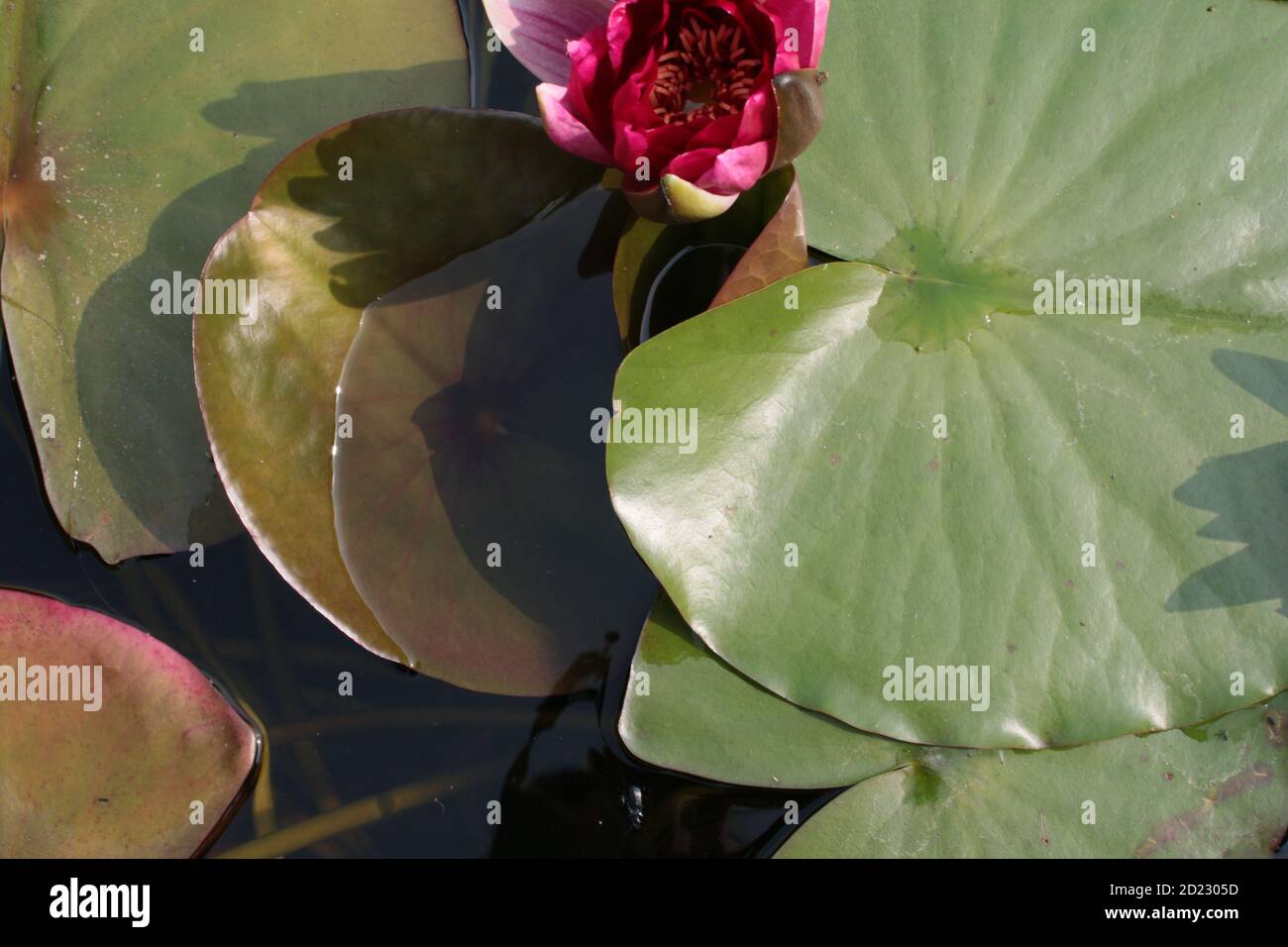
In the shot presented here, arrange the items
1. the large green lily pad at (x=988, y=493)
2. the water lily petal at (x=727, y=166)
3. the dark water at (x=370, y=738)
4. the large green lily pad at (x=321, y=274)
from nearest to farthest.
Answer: the water lily petal at (x=727, y=166), the large green lily pad at (x=988, y=493), the large green lily pad at (x=321, y=274), the dark water at (x=370, y=738)

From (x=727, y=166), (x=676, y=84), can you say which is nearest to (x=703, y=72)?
(x=676, y=84)

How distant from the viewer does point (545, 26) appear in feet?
6.40

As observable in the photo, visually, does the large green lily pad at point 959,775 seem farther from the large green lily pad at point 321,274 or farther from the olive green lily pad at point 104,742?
the olive green lily pad at point 104,742

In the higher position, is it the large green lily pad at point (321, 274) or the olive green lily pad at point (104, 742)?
the large green lily pad at point (321, 274)

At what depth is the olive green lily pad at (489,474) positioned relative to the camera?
212cm

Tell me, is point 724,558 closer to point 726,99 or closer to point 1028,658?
point 1028,658

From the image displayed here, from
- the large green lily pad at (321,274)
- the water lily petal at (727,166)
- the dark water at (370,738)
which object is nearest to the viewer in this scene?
the water lily petal at (727,166)

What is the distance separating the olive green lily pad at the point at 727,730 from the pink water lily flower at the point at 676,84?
0.91m

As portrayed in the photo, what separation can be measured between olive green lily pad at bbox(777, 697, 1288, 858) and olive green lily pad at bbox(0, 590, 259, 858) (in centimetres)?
128

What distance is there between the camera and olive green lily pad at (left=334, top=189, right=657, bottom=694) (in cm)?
212

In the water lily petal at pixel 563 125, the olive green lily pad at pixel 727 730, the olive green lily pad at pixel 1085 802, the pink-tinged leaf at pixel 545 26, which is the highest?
the pink-tinged leaf at pixel 545 26

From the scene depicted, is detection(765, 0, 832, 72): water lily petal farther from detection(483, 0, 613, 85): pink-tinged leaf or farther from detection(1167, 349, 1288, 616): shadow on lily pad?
detection(1167, 349, 1288, 616): shadow on lily pad

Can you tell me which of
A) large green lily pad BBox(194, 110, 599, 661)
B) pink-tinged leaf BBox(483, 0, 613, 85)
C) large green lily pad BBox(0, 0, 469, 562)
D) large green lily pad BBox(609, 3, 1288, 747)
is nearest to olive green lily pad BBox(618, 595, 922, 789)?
large green lily pad BBox(609, 3, 1288, 747)

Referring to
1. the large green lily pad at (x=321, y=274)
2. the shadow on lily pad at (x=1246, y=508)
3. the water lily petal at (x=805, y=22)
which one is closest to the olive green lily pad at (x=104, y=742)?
the large green lily pad at (x=321, y=274)
